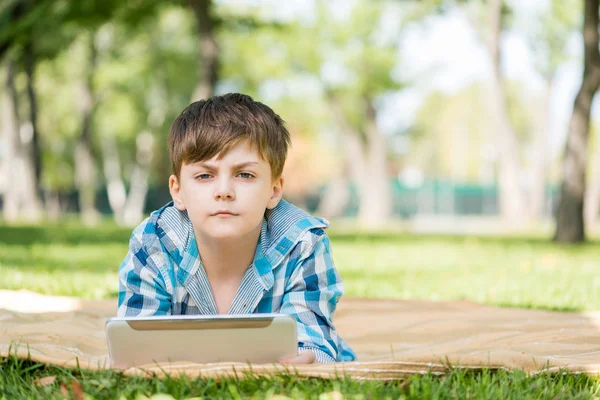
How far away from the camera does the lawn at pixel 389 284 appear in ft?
7.12

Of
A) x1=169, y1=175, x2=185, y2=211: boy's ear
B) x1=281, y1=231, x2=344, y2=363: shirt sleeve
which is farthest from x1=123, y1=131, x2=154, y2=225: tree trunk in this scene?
x1=281, y1=231, x2=344, y2=363: shirt sleeve

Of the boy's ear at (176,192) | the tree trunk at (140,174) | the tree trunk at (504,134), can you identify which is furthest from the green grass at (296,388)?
the tree trunk at (140,174)

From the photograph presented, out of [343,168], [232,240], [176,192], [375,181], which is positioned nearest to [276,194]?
[232,240]

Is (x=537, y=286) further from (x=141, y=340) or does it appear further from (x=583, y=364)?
(x=141, y=340)

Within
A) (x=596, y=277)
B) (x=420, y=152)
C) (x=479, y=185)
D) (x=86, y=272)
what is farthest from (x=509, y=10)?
(x=420, y=152)

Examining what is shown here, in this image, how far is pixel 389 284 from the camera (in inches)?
227

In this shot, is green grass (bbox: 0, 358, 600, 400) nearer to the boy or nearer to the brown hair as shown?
the boy

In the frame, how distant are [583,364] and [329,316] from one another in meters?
0.91

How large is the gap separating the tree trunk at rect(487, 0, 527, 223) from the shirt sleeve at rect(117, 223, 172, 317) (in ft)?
48.1

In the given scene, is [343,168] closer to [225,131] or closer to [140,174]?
[140,174]

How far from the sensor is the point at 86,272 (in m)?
6.02

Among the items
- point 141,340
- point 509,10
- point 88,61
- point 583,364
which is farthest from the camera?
point 88,61

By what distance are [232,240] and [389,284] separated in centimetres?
334

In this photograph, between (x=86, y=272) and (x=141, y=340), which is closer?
(x=141, y=340)
